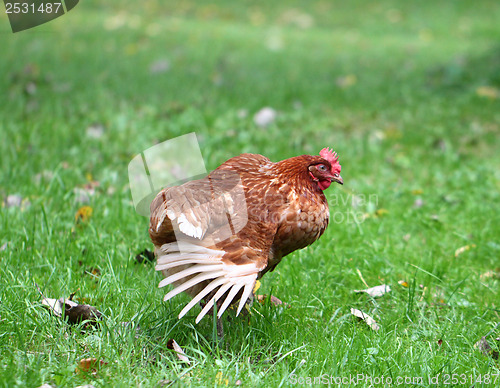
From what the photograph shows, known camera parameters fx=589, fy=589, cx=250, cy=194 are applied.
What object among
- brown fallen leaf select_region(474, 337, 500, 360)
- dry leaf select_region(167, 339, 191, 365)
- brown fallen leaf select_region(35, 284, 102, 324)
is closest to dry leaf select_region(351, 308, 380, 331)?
brown fallen leaf select_region(474, 337, 500, 360)

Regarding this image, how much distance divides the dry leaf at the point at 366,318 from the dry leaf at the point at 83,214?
68.5 inches

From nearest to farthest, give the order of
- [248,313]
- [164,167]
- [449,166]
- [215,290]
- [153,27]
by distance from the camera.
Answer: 1. [215,290]
2. [248,313]
3. [164,167]
4. [449,166]
5. [153,27]

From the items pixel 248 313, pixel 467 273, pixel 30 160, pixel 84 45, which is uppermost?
pixel 84 45

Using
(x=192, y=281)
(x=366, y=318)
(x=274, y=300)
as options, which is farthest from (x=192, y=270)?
(x=366, y=318)

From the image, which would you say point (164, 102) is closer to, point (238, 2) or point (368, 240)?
point (368, 240)

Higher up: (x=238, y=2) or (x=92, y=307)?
(x=238, y=2)

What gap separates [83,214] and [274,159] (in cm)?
174

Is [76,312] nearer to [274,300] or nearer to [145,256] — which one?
[145,256]

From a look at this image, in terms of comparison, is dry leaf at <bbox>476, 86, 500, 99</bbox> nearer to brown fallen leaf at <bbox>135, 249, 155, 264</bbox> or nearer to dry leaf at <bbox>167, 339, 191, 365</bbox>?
brown fallen leaf at <bbox>135, 249, 155, 264</bbox>

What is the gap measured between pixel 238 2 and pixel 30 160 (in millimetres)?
10328

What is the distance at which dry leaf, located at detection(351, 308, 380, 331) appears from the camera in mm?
2778

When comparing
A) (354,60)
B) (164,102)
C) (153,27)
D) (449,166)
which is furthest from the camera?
(153,27)

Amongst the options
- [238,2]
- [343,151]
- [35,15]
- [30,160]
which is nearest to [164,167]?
[30,160]

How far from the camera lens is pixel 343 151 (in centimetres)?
536
